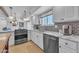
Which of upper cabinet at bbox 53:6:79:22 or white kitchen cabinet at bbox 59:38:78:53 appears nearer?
white kitchen cabinet at bbox 59:38:78:53

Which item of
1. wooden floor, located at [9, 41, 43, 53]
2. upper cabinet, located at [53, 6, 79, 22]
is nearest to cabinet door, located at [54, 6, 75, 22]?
upper cabinet, located at [53, 6, 79, 22]

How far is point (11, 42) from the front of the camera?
208 inches

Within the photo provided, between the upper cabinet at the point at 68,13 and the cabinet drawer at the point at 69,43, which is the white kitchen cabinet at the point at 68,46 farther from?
the upper cabinet at the point at 68,13

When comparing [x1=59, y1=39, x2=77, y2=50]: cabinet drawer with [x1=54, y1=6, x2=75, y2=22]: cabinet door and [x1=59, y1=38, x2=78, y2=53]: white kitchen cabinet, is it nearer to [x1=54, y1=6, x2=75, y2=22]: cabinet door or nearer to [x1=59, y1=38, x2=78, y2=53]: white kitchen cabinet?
[x1=59, y1=38, x2=78, y2=53]: white kitchen cabinet

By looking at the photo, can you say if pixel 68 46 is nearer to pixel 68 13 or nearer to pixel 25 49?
pixel 68 13

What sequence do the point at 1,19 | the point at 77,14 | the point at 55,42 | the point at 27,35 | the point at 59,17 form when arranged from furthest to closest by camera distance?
the point at 27,35 < the point at 1,19 < the point at 59,17 < the point at 55,42 < the point at 77,14

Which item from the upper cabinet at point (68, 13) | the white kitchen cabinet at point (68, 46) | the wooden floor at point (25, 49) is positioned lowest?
the wooden floor at point (25, 49)

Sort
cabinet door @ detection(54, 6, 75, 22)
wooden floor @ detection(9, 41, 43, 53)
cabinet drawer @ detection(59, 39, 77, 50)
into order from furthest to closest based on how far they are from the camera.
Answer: wooden floor @ detection(9, 41, 43, 53)
cabinet door @ detection(54, 6, 75, 22)
cabinet drawer @ detection(59, 39, 77, 50)

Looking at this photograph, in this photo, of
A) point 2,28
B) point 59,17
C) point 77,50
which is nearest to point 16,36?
point 2,28

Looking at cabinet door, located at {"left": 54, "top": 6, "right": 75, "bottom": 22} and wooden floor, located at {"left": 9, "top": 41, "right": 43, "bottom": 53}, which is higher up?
cabinet door, located at {"left": 54, "top": 6, "right": 75, "bottom": 22}

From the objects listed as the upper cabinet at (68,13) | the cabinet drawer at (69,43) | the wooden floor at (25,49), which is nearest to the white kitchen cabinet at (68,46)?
the cabinet drawer at (69,43)

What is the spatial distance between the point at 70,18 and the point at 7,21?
5.55m
